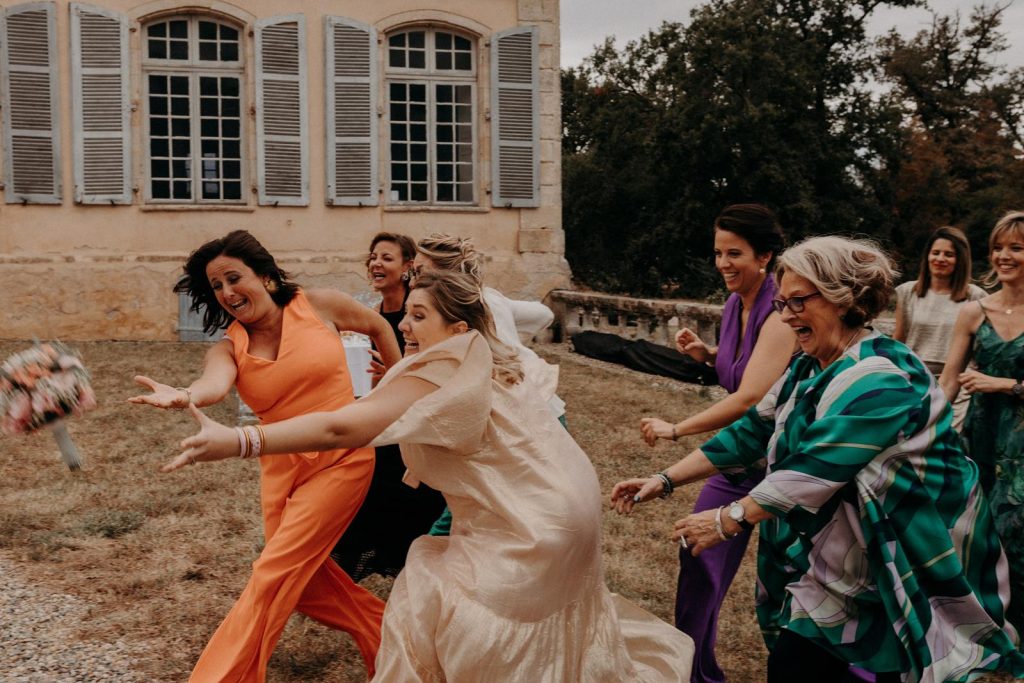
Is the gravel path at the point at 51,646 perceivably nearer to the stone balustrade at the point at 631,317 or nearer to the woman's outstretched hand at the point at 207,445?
the woman's outstretched hand at the point at 207,445

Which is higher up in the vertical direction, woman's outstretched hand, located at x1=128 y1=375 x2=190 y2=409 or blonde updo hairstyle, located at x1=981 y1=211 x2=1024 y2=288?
blonde updo hairstyle, located at x1=981 y1=211 x2=1024 y2=288

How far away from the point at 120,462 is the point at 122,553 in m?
1.98

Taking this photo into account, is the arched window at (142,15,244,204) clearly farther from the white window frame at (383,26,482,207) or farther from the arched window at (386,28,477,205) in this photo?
the arched window at (386,28,477,205)

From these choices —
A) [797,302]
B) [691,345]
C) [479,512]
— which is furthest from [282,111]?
[797,302]

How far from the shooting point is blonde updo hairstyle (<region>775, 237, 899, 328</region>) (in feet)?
8.72

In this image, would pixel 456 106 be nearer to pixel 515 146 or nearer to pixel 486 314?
pixel 515 146

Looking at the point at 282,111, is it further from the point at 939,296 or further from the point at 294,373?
the point at 294,373

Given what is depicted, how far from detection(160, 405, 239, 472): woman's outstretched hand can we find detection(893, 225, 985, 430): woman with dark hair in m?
4.16

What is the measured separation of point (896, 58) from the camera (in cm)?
2486

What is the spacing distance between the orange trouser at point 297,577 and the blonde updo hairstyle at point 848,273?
5.34 ft

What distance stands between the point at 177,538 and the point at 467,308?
3.20 meters

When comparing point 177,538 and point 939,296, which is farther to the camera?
point 939,296

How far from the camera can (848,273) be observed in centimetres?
267

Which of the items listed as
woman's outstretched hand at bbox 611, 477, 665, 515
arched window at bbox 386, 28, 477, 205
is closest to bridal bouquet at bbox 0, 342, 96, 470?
woman's outstretched hand at bbox 611, 477, 665, 515
